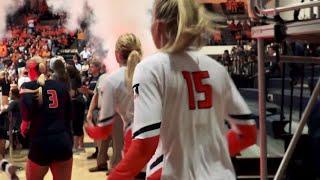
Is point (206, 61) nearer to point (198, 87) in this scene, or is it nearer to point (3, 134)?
point (198, 87)

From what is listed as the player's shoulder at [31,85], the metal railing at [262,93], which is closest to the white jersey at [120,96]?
the player's shoulder at [31,85]

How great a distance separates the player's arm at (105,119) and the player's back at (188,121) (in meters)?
1.12

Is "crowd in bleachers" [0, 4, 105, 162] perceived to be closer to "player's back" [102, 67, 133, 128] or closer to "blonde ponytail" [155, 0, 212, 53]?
"player's back" [102, 67, 133, 128]

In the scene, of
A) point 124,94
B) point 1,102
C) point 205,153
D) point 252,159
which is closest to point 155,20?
point 205,153

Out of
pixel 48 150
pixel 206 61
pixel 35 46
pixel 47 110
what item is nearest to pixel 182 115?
pixel 206 61

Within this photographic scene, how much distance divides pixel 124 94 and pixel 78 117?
18.7 ft

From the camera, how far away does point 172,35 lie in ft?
6.73

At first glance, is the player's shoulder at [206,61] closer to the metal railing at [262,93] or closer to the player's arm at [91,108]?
the metal railing at [262,93]

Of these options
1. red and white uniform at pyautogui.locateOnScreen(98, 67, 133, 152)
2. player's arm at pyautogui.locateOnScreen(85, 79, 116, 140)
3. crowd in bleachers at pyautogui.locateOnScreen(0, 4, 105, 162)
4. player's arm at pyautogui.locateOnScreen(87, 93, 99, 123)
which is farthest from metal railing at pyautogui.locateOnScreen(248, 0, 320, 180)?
crowd in bleachers at pyautogui.locateOnScreen(0, 4, 105, 162)

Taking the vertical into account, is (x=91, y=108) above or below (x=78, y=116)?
above

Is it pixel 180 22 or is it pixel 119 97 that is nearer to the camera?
pixel 180 22

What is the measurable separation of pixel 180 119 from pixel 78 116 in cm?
764

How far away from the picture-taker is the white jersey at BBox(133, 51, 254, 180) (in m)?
1.97

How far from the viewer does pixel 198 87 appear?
2.06 metres
